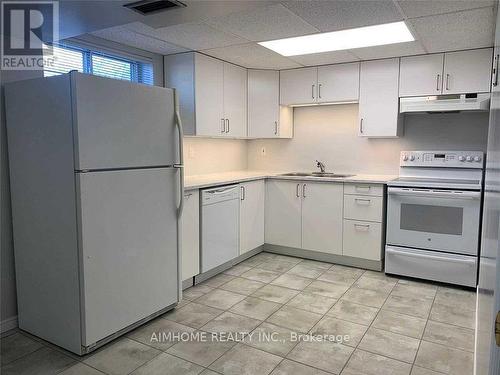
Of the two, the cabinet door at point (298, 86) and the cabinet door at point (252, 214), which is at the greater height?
the cabinet door at point (298, 86)

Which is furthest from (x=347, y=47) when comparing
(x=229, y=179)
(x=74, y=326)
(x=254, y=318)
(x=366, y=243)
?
(x=74, y=326)

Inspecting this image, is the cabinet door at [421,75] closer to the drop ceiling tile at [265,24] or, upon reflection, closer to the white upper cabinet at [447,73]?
the white upper cabinet at [447,73]

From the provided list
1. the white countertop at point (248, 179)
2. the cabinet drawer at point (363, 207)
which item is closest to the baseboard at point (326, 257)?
the cabinet drawer at point (363, 207)

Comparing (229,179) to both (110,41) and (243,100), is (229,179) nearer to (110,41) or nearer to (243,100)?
(243,100)


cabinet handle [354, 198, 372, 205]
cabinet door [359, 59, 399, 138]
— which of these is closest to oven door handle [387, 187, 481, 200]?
cabinet handle [354, 198, 372, 205]

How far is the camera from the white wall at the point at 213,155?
4.11 m

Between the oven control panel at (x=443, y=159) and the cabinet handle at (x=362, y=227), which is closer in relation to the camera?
the oven control panel at (x=443, y=159)

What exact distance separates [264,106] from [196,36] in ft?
4.94

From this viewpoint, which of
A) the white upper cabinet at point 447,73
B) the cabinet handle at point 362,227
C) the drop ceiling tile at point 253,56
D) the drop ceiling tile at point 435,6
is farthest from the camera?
the cabinet handle at point 362,227

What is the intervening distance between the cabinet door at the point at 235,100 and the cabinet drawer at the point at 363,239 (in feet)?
5.23

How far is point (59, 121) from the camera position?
7.16 ft

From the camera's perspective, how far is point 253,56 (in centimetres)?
380

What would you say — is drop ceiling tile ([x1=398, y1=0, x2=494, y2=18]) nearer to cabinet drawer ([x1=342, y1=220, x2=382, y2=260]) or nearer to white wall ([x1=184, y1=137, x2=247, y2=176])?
cabinet drawer ([x1=342, y1=220, x2=382, y2=260])

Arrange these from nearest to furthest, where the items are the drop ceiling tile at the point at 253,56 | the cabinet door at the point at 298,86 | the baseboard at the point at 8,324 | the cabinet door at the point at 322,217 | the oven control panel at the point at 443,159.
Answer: the baseboard at the point at 8,324, the drop ceiling tile at the point at 253,56, the oven control panel at the point at 443,159, the cabinet door at the point at 322,217, the cabinet door at the point at 298,86
